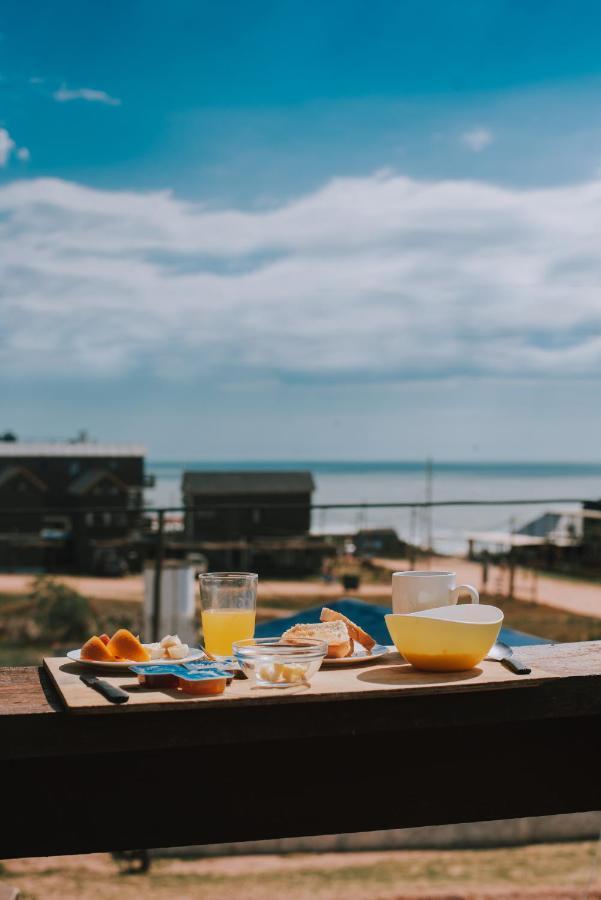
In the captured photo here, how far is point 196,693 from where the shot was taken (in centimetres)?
99

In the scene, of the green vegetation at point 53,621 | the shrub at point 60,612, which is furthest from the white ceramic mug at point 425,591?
the shrub at point 60,612

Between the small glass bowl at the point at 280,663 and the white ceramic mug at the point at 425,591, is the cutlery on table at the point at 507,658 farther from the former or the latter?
the small glass bowl at the point at 280,663

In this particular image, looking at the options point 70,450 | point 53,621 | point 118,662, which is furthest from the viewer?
point 70,450

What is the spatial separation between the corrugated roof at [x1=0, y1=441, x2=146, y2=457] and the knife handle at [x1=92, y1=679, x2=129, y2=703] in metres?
24.1

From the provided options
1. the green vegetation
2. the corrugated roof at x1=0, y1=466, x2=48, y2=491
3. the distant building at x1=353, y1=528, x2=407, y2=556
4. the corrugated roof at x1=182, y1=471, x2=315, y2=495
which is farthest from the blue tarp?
the corrugated roof at x1=0, y1=466, x2=48, y2=491

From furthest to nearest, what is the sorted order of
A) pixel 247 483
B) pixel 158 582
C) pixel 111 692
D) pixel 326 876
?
1. pixel 247 483
2. pixel 158 582
3. pixel 326 876
4. pixel 111 692

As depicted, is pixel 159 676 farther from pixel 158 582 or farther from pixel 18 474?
Answer: pixel 18 474

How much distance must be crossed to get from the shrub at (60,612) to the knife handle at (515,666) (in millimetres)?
11026

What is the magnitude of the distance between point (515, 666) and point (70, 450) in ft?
81.5

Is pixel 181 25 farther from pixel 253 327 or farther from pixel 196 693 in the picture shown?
pixel 196 693

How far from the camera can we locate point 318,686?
3.41 ft

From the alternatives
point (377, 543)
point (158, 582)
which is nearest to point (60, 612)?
point (377, 543)

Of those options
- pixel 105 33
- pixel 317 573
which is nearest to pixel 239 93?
pixel 105 33

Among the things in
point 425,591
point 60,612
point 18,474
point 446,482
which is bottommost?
point 60,612
